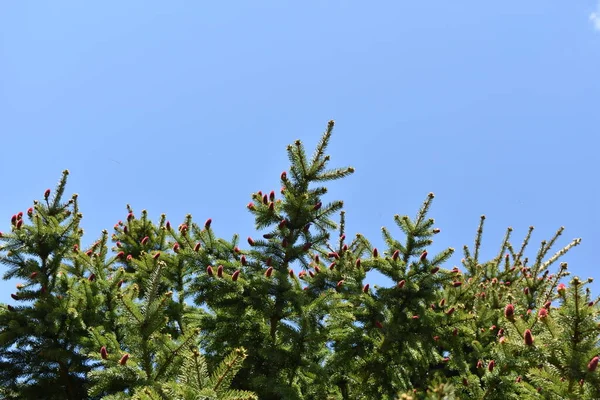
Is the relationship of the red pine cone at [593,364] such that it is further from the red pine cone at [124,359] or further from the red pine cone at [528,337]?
the red pine cone at [124,359]

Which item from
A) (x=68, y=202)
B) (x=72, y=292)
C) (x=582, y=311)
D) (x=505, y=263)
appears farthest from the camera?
(x=505, y=263)

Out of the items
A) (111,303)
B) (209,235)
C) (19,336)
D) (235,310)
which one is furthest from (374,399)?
(19,336)

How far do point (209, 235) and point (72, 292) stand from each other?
190cm

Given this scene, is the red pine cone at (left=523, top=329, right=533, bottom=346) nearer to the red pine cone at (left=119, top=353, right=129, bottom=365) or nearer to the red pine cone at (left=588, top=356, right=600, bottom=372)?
the red pine cone at (left=588, top=356, right=600, bottom=372)

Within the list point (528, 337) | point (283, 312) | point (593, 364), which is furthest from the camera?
point (283, 312)

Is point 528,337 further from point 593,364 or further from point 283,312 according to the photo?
point 283,312

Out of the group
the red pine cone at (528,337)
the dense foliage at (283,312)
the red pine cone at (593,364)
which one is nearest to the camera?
the red pine cone at (593,364)

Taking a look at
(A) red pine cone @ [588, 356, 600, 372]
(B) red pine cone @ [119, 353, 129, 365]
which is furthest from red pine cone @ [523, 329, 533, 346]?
(B) red pine cone @ [119, 353, 129, 365]

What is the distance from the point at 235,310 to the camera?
5727 mm

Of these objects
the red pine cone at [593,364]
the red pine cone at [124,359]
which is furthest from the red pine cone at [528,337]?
the red pine cone at [124,359]

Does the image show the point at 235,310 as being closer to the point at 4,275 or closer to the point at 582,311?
the point at 4,275

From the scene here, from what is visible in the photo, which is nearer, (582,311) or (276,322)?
(582,311)

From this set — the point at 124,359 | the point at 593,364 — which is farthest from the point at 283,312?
the point at 593,364

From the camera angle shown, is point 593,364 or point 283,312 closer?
point 593,364
